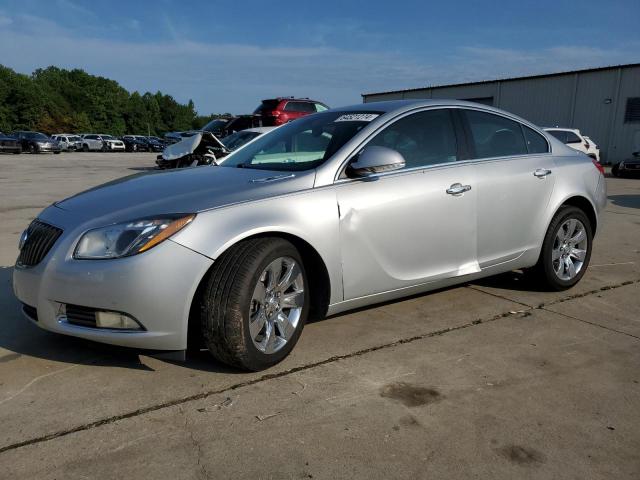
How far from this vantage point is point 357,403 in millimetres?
2783

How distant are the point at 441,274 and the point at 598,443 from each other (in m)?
1.61

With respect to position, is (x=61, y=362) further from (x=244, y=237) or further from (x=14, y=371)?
(x=244, y=237)

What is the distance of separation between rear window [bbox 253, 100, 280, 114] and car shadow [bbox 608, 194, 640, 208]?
35.1 feet

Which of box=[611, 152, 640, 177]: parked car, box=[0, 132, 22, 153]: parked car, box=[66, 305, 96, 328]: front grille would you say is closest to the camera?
box=[66, 305, 96, 328]: front grille

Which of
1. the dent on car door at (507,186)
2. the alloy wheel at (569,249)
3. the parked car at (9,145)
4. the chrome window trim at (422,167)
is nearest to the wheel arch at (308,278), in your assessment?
the chrome window trim at (422,167)

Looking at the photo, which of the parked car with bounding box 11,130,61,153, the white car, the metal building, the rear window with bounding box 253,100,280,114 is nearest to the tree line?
the white car

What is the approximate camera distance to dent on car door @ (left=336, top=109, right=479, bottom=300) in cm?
339

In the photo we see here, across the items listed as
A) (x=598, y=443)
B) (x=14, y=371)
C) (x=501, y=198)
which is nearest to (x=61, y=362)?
(x=14, y=371)

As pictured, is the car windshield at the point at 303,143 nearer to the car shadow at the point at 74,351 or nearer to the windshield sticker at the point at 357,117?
the windshield sticker at the point at 357,117

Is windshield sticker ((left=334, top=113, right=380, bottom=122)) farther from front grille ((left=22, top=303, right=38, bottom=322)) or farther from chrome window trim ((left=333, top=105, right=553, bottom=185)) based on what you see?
front grille ((left=22, top=303, right=38, bottom=322))

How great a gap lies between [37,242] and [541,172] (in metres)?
3.61

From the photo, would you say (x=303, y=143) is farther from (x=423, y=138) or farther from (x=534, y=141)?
(x=534, y=141)

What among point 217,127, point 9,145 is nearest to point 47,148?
point 9,145

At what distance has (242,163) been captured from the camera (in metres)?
4.02
